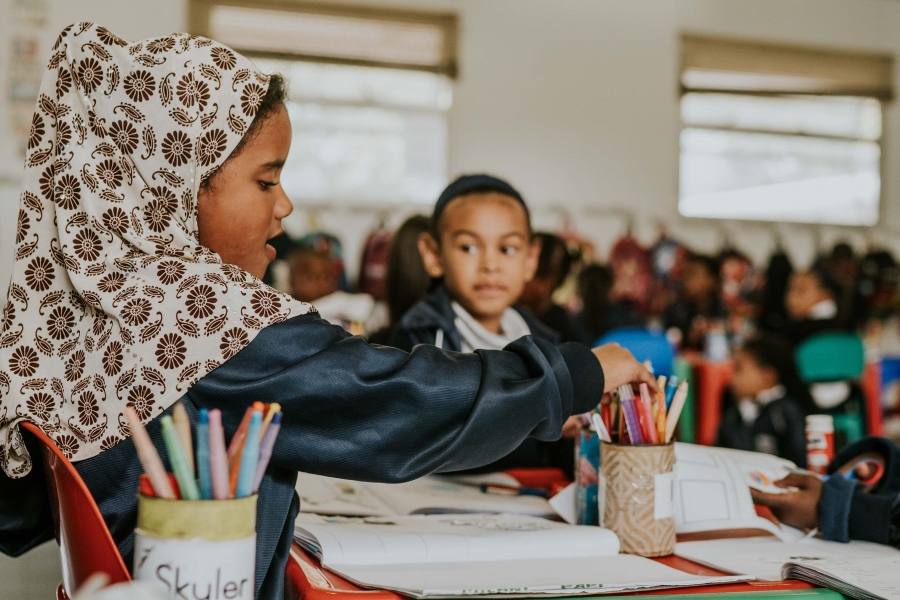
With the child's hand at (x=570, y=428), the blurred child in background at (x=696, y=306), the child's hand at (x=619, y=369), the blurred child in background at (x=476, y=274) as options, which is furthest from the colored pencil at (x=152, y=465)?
the blurred child in background at (x=696, y=306)

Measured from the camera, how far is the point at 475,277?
66.6 inches

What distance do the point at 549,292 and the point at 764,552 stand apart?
2.42 meters

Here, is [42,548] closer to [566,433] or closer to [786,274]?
[566,433]

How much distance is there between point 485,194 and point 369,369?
1.01 meters

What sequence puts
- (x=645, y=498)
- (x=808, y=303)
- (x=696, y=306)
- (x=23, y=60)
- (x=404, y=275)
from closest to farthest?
1. (x=645, y=498)
2. (x=404, y=275)
3. (x=23, y=60)
4. (x=808, y=303)
5. (x=696, y=306)

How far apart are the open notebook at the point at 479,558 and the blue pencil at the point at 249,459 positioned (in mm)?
184

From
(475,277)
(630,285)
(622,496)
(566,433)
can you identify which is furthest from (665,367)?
(622,496)

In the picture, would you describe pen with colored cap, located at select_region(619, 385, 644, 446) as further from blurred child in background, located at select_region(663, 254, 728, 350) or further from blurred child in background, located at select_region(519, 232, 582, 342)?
blurred child in background, located at select_region(663, 254, 728, 350)

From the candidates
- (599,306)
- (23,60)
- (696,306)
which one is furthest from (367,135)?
(696,306)

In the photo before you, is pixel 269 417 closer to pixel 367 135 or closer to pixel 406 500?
pixel 406 500

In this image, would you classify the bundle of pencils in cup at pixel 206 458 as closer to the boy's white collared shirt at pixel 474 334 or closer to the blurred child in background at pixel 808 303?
the boy's white collared shirt at pixel 474 334

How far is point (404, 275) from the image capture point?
2555mm

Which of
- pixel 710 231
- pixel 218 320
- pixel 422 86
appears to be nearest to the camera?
pixel 218 320

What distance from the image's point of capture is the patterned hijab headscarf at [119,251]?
75 centimetres
